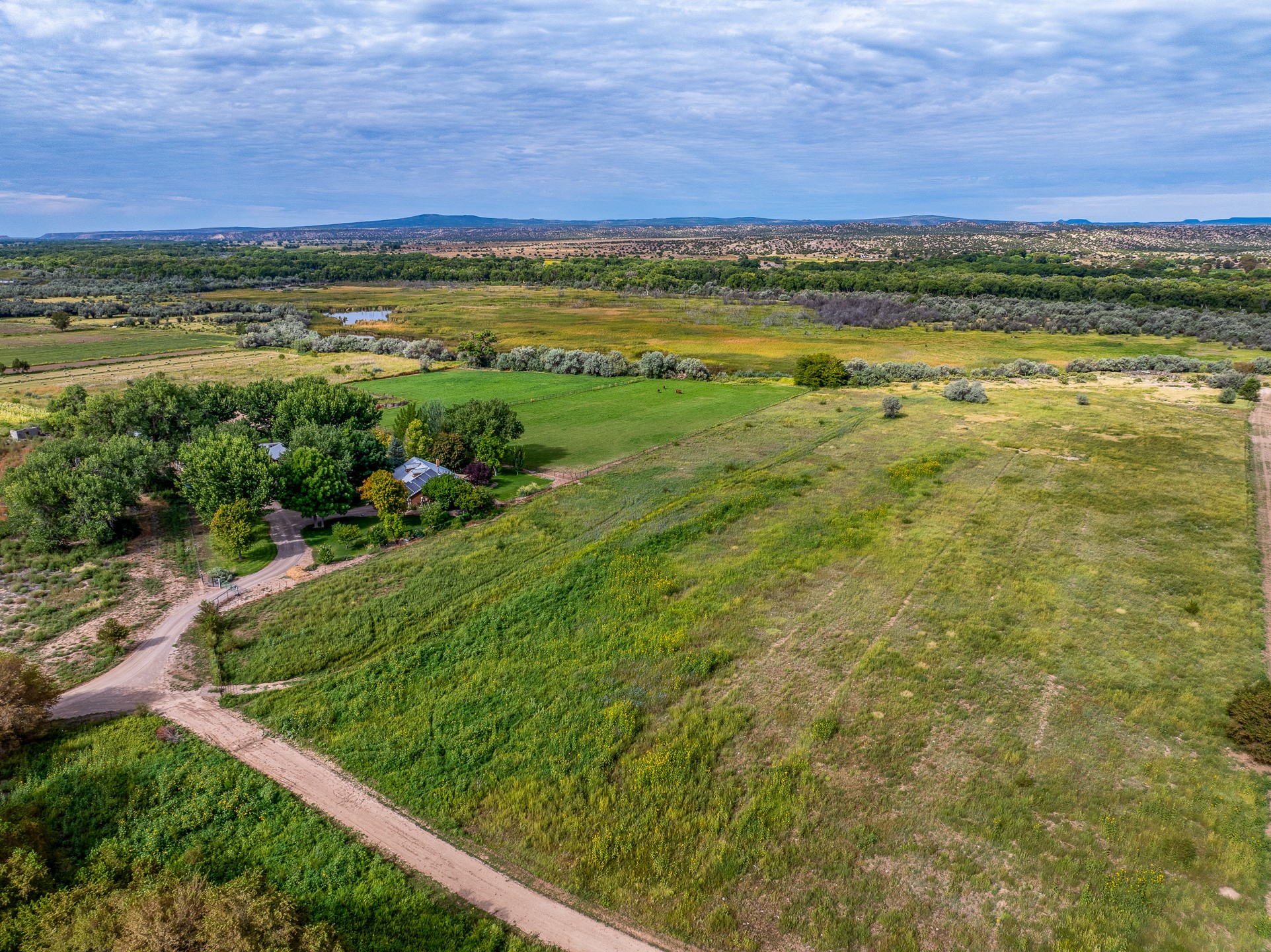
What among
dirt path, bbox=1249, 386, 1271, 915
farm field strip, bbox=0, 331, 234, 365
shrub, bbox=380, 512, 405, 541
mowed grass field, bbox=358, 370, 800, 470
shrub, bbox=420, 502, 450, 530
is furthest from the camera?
farm field strip, bbox=0, 331, 234, 365

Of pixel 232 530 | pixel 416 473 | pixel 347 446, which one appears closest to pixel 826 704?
pixel 232 530

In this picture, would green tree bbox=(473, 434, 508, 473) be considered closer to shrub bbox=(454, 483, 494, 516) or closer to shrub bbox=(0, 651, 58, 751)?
shrub bbox=(454, 483, 494, 516)

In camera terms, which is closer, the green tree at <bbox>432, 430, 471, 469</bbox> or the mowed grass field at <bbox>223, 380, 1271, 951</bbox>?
the mowed grass field at <bbox>223, 380, 1271, 951</bbox>

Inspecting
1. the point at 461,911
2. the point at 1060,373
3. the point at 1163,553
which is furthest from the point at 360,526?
the point at 1060,373

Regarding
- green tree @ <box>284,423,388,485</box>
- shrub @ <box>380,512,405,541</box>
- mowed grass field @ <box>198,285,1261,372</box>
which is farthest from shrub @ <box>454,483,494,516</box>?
mowed grass field @ <box>198,285,1261,372</box>

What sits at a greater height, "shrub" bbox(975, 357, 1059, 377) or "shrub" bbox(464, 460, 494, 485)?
"shrub" bbox(975, 357, 1059, 377)

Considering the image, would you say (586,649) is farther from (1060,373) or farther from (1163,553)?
(1060,373)

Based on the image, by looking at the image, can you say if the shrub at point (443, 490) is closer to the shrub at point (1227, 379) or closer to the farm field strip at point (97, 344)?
the farm field strip at point (97, 344)

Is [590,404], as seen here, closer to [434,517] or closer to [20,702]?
[434,517]
